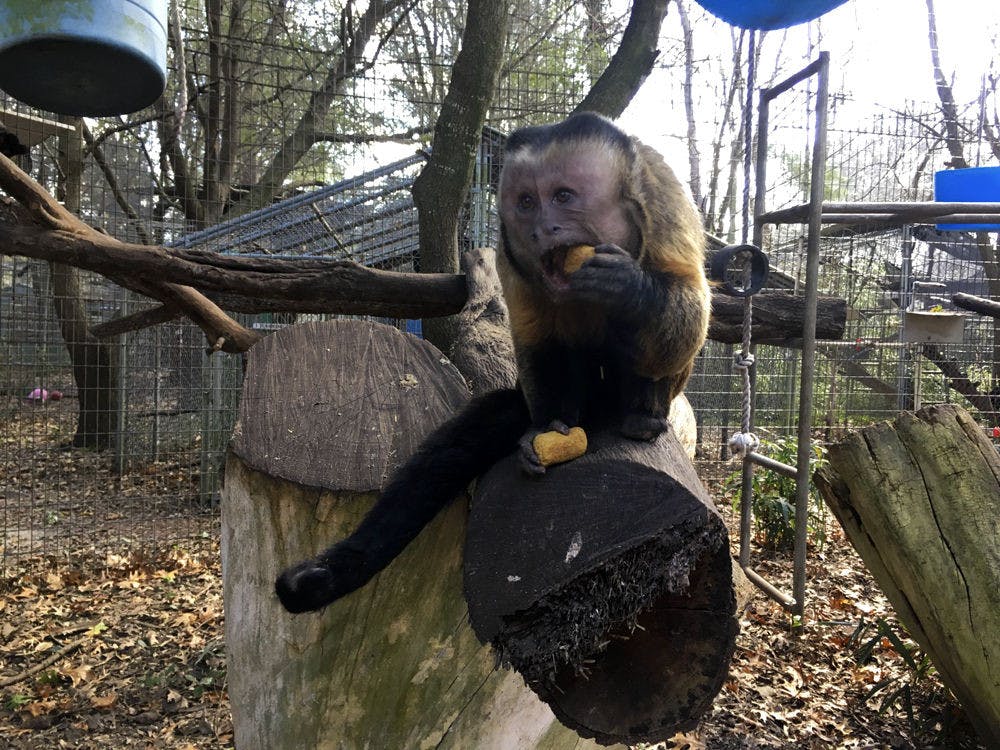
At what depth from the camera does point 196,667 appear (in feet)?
12.9

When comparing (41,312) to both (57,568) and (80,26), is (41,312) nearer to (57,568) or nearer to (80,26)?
(57,568)

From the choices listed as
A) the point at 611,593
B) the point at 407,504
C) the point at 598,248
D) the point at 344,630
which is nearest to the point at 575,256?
the point at 598,248

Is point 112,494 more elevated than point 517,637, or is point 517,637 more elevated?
point 517,637

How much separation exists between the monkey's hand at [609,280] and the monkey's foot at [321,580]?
0.90 m

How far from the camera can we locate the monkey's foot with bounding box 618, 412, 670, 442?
1819 mm

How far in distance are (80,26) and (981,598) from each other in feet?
13.2

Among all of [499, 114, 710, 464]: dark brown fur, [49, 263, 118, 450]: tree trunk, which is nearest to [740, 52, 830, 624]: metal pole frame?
[499, 114, 710, 464]: dark brown fur

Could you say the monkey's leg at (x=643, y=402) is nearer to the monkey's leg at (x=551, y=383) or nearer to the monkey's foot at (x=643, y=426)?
the monkey's foot at (x=643, y=426)

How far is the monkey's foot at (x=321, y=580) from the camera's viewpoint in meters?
1.71

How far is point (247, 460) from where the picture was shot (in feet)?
6.48

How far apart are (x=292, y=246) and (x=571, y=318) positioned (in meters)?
4.85

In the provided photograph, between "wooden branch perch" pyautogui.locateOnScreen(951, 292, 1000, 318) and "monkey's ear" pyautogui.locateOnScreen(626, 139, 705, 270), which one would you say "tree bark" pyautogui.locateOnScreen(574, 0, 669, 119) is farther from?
"monkey's ear" pyautogui.locateOnScreen(626, 139, 705, 270)

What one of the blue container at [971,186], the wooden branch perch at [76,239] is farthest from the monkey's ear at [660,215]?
the blue container at [971,186]

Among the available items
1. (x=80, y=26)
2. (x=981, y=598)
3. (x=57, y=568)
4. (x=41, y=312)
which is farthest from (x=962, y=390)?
(x=41, y=312)
